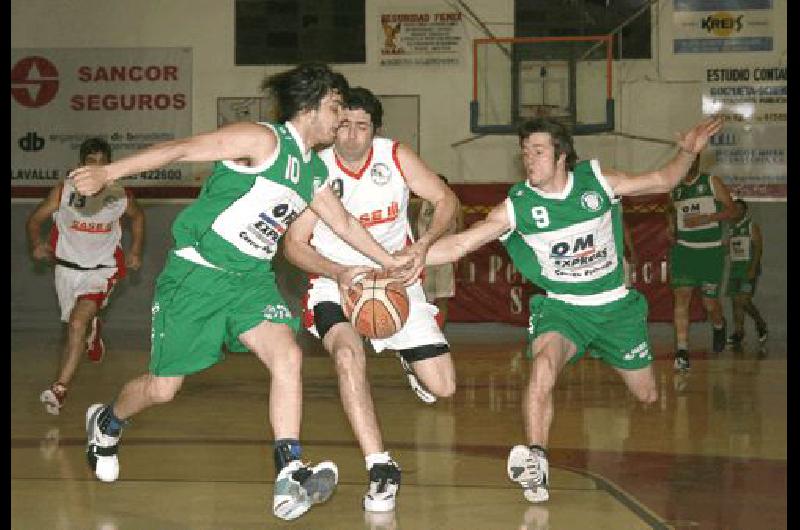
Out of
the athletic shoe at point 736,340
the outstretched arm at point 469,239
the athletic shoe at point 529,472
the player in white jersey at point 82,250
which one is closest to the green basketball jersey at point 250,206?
the outstretched arm at point 469,239

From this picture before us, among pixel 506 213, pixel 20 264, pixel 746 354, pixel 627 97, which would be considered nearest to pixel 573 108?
pixel 627 97

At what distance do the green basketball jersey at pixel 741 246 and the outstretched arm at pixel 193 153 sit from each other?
37.7ft

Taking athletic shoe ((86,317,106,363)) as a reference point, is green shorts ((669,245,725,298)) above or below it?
above

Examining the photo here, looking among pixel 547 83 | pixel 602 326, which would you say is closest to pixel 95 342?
pixel 602 326

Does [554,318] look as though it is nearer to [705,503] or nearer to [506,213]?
[506,213]

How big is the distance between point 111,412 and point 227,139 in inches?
67.6

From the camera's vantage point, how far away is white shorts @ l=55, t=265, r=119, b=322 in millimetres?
11234

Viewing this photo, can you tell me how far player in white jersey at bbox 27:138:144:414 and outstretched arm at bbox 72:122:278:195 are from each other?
4832mm

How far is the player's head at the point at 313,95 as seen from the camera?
6332mm

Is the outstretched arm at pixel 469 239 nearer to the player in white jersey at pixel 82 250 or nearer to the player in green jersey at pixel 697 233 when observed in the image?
the player in white jersey at pixel 82 250

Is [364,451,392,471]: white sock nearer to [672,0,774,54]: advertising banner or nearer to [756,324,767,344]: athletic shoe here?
[756,324,767,344]: athletic shoe

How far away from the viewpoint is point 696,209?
1420 cm

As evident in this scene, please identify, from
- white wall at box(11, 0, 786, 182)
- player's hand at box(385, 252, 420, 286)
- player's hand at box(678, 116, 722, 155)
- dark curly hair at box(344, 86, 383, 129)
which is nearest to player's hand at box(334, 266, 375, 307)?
player's hand at box(385, 252, 420, 286)

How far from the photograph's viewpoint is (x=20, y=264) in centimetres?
2009
